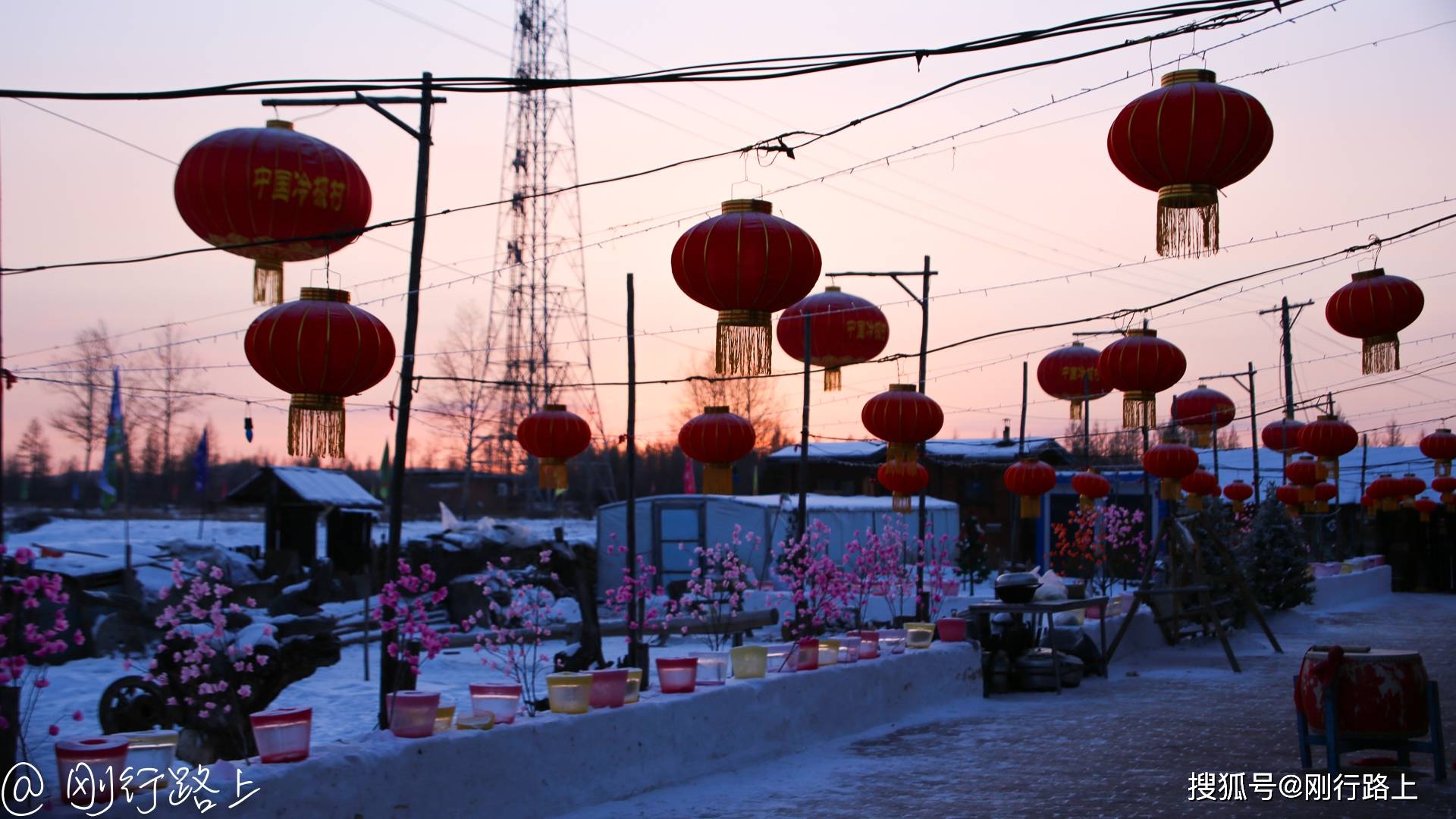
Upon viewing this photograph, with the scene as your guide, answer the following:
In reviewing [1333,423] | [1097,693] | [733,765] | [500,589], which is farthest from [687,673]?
[500,589]

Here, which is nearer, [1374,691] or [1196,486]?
[1374,691]

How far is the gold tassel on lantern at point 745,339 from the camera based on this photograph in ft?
24.9

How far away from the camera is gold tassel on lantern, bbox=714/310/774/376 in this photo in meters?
7.58

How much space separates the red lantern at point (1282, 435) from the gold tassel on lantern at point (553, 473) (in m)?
13.6

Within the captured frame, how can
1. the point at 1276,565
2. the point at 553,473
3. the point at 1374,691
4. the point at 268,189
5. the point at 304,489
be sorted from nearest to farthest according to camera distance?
the point at 268,189 < the point at 1374,691 < the point at 553,473 < the point at 1276,565 < the point at 304,489

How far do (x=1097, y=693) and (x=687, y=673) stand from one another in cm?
685

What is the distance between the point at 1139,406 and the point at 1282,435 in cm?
1270

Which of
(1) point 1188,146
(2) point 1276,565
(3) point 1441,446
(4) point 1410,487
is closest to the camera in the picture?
(1) point 1188,146

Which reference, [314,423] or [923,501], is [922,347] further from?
[314,423]

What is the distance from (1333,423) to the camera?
60.7ft

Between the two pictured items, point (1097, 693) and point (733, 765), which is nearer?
point (733, 765)

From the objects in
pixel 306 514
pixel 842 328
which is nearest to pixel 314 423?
pixel 842 328

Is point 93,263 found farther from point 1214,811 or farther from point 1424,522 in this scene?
point 1424,522

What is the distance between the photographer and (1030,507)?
18.9 m
